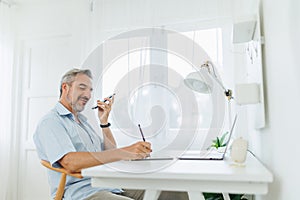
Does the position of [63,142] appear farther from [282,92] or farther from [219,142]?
[219,142]

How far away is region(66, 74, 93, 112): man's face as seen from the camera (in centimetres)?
150

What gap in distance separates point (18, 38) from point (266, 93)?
308cm

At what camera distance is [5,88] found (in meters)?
3.20

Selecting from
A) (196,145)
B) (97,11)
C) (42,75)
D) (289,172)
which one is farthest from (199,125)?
(42,75)

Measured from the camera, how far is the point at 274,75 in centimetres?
99

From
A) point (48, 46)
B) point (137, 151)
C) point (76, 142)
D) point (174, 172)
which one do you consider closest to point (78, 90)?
point (76, 142)

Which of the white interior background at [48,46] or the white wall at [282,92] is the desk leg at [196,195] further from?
the white interior background at [48,46]

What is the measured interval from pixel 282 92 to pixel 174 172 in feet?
1.37

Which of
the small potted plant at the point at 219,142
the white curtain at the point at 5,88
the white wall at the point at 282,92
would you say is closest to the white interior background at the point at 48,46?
the white curtain at the point at 5,88

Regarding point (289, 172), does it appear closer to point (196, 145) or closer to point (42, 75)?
point (196, 145)

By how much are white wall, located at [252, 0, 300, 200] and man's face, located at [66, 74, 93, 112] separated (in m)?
0.87

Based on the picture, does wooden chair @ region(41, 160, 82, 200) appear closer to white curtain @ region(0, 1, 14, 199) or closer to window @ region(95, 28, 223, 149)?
window @ region(95, 28, 223, 149)

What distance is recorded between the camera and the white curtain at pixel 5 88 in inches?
121

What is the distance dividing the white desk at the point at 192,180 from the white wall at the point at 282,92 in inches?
2.6
